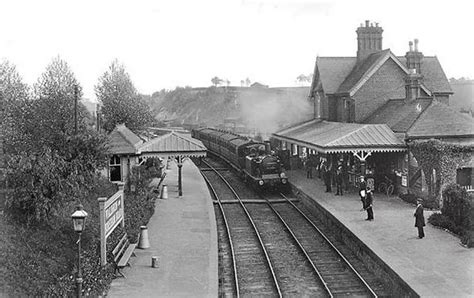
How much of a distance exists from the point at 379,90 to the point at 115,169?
1660 cm

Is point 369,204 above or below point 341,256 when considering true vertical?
above

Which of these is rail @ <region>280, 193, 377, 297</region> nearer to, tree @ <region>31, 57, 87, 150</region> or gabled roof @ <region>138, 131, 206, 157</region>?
gabled roof @ <region>138, 131, 206, 157</region>

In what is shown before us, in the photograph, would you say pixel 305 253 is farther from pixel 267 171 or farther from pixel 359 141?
pixel 267 171

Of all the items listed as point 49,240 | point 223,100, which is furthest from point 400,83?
point 223,100

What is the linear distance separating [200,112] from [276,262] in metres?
112

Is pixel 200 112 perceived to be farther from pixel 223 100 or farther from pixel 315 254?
pixel 315 254

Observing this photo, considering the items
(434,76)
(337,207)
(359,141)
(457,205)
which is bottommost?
(337,207)

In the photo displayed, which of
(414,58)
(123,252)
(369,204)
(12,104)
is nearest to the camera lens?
(123,252)

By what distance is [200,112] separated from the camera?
127812mm

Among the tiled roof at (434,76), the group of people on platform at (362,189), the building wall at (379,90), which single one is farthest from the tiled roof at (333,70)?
the group of people on platform at (362,189)

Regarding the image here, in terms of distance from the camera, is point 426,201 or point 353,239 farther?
point 426,201

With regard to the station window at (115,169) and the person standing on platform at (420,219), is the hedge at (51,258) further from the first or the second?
the person standing on platform at (420,219)

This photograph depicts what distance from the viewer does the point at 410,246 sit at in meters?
16.5

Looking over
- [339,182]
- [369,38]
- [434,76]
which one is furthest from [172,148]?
[434,76]
